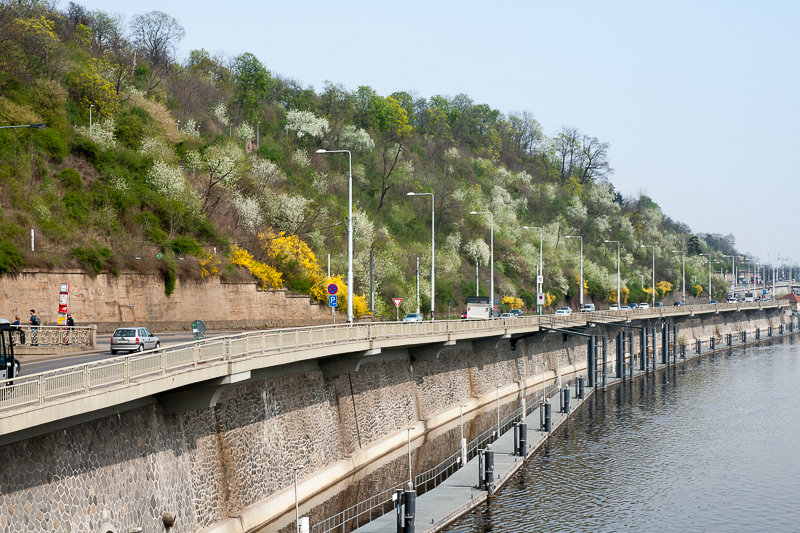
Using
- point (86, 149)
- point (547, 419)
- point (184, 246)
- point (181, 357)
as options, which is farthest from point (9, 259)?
point (547, 419)

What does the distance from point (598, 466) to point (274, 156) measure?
77.0 m

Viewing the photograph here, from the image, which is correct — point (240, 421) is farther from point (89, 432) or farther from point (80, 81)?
point (80, 81)

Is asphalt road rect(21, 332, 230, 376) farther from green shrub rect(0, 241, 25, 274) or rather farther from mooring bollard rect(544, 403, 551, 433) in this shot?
mooring bollard rect(544, 403, 551, 433)

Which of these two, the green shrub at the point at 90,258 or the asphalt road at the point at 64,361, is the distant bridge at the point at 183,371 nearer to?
the asphalt road at the point at 64,361

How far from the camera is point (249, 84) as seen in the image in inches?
5276

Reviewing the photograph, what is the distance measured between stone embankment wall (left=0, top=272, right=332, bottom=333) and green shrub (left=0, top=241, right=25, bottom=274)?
61 centimetres

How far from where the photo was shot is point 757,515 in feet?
128

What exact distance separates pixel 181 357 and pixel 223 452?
5243mm

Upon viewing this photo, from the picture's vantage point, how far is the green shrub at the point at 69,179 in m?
71.9

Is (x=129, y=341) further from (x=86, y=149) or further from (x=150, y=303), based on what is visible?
(x=86, y=149)

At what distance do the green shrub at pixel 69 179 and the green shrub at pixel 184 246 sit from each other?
388 inches

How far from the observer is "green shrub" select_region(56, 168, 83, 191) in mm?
71875

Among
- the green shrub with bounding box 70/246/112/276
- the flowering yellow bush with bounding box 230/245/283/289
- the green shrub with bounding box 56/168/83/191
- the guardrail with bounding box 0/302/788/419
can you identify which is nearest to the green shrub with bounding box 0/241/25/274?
the green shrub with bounding box 70/246/112/276

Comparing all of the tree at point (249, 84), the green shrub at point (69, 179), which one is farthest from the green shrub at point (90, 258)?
the tree at point (249, 84)
